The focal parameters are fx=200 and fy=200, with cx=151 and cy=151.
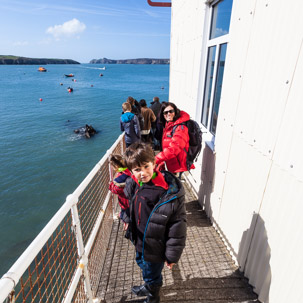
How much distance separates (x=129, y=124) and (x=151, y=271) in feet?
12.3

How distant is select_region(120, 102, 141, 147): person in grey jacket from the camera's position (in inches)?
209

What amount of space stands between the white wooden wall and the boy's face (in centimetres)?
130

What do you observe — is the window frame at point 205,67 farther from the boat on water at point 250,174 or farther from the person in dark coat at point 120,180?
the person in dark coat at point 120,180

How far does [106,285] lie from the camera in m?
2.76

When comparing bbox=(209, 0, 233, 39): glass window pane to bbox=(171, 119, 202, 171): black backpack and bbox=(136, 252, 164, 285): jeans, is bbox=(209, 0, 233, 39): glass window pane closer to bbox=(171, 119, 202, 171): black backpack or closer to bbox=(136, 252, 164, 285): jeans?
bbox=(171, 119, 202, 171): black backpack

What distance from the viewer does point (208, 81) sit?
14.0 ft

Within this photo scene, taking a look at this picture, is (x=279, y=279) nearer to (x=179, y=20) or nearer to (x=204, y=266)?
(x=204, y=266)

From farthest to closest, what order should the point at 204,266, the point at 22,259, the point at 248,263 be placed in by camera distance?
the point at 204,266
the point at 248,263
the point at 22,259

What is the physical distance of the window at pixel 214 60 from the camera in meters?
3.46

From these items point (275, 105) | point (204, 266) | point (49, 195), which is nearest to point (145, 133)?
point (204, 266)

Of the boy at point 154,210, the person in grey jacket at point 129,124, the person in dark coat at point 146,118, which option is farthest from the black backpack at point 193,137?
the person in dark coat at point 146,118

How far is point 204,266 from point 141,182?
6.19 ft

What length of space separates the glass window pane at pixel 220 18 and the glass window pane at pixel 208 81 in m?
0.29

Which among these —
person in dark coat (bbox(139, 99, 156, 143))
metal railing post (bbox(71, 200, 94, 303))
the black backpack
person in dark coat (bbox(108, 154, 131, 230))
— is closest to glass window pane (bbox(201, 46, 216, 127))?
the black backpack
